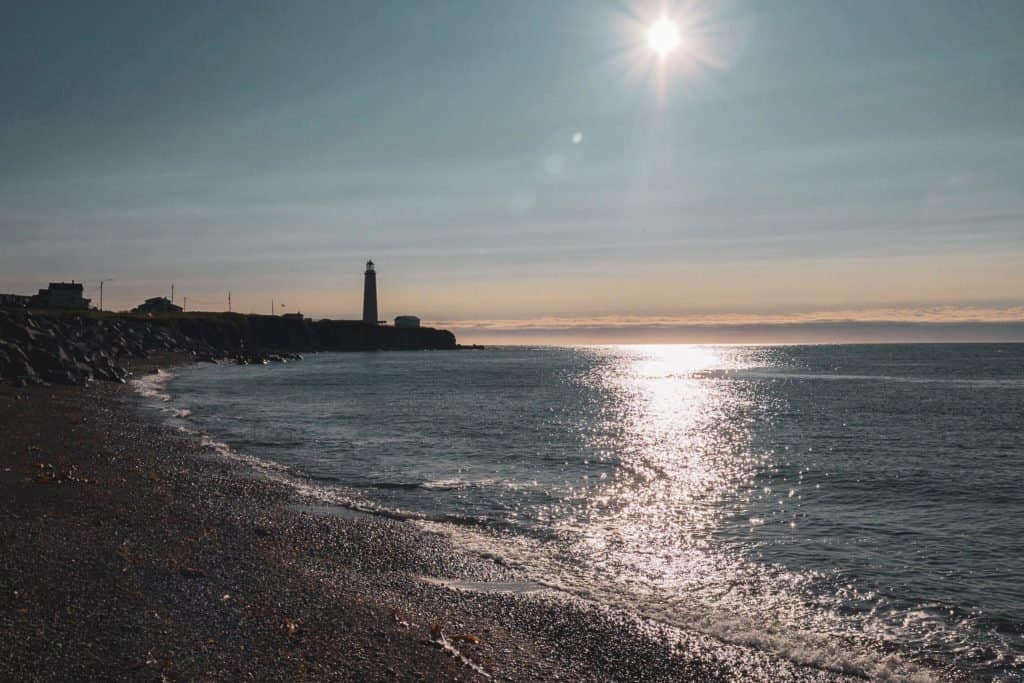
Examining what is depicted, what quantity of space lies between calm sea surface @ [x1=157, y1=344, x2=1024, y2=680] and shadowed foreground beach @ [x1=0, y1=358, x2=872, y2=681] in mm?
1598

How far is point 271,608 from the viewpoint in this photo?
36.4 ft

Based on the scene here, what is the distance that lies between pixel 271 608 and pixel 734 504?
53.2 feet

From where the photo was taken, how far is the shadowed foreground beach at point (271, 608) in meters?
9.13

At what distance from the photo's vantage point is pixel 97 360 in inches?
2477

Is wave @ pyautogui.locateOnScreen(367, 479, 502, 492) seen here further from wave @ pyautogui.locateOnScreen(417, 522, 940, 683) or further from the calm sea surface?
wave @ pyautogui.locateOnScreen(417, 522, 940, 683)

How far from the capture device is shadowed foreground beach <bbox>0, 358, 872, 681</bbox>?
30.0ft

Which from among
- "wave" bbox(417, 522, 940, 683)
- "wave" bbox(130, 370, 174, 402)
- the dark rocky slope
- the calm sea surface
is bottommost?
the calm sea surface

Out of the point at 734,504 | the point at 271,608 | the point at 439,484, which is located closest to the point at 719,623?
the point at 271,608

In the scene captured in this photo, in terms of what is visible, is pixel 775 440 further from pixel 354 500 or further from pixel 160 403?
pixel 160 403

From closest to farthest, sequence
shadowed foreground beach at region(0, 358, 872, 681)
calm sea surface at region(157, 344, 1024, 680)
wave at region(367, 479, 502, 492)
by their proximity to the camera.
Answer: shadowed foreground beach at region(0, 358, 872, 681) → calm sea surface at region(157, 344, 1024, 680) → wave at region(367, 479, 502, 492)

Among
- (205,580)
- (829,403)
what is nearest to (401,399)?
(829,403)

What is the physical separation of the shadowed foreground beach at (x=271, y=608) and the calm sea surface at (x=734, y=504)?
5.24 feet

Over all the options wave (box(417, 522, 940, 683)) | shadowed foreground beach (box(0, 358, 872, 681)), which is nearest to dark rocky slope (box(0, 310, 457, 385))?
shadowed foreground beach (box(0, 358, 872, 681))

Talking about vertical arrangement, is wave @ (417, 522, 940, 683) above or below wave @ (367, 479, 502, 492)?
above
